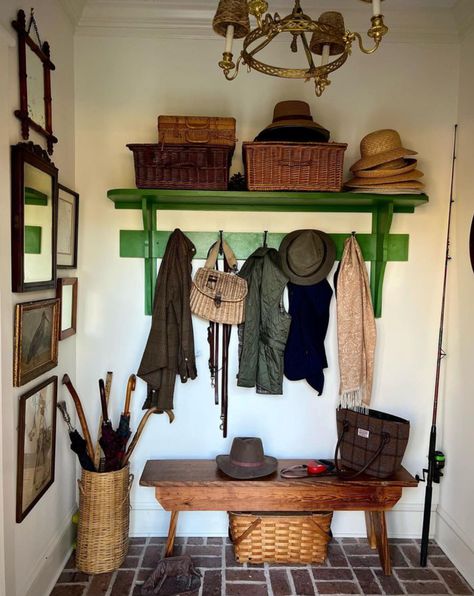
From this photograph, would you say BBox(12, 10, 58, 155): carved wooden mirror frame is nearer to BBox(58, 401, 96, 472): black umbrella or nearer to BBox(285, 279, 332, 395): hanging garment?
BBox(58, 401, 96, 472): black umbrella

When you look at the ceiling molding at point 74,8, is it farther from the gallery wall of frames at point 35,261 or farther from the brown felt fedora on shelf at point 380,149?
the brown felt fedora on shelf at point 380,149

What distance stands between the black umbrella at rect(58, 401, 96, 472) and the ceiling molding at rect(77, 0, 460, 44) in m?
1.92

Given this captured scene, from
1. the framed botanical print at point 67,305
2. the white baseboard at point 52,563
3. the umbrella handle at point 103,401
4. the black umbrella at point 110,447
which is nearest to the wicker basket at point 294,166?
the framed botanical print at point 67,305

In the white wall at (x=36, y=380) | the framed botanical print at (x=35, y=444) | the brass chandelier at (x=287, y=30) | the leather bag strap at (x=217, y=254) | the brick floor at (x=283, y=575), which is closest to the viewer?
the brass chandelier at (x=287, y=30)

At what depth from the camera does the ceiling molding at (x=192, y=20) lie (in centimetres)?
233

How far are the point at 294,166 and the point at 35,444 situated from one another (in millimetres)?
1670

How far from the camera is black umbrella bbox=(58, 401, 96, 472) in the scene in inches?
86.7

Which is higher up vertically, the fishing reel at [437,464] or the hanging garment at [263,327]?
the hanging garment at [263,327]

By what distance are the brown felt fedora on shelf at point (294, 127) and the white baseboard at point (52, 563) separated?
2.13 m

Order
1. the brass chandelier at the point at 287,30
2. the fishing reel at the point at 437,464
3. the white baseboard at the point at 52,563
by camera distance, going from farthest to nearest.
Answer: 1. the fishing reel at the point at 437,464
2. the white baseboard at the point at 52,563
3. the brass chandelier at the point at 287,30

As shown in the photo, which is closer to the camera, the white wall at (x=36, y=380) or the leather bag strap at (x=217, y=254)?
the white wall at (x=36, y=380)

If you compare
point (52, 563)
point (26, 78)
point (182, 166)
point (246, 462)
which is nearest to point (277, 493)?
point (246, 462)

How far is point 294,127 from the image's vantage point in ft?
7.13

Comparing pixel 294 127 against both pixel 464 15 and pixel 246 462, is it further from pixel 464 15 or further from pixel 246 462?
pixel 246 462
